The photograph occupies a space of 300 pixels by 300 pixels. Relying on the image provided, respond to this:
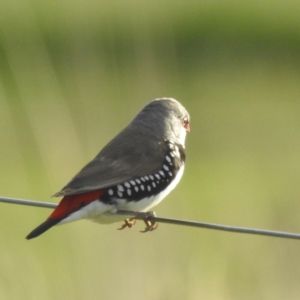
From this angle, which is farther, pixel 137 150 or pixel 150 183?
pixel 137 150

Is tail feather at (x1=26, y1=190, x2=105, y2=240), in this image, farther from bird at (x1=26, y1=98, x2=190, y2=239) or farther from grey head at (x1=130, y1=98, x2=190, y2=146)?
grey head at (x1=130, y1=98, x2=190, y2=146)

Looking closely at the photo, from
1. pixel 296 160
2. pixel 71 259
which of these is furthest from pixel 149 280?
pixel 296 160

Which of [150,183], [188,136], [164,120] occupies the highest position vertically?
[164,120]

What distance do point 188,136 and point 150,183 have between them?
5.13 metres

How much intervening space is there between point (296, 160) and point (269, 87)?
79.1 inches

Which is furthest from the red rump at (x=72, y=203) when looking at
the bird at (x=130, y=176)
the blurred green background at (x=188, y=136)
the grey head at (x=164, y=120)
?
the blurred green background at (x=188, y=136)

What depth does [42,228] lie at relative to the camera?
428 centimetres

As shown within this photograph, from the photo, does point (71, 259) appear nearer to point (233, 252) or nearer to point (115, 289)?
point (115, 289)

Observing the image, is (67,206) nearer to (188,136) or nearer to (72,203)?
(72,203)

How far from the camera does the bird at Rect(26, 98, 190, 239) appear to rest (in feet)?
15.0

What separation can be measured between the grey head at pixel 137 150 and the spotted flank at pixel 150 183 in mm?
32

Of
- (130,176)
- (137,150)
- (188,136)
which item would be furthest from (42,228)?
(188,136)

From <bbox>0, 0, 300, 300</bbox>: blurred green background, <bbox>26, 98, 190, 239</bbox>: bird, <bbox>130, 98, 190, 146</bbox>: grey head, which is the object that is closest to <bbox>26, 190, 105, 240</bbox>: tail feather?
<bbox>26, 98, 190, 239</bbox>: bird

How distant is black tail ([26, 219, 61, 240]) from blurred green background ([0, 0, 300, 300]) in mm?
1776
